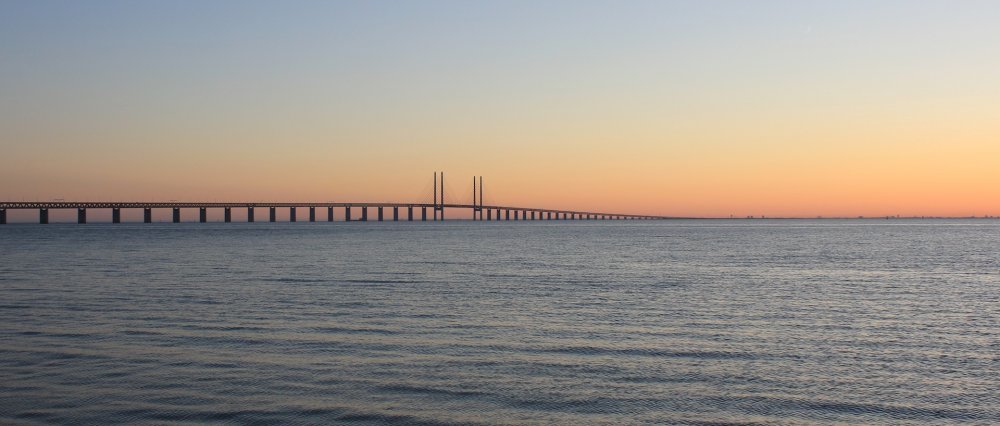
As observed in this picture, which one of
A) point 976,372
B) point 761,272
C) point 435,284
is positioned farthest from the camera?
point 761,272

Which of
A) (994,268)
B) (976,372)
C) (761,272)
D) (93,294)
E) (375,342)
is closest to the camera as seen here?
(976,372)

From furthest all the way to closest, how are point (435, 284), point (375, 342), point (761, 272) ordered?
point (761, 272), point (435, 284), point (375, 342)

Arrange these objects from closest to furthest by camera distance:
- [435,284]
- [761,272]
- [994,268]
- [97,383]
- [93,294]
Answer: [97,383] < [93,294] < [435,284] < [761,272] < [994,268]

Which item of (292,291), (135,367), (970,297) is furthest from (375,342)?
(970,297)

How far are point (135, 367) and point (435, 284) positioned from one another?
17.8 meters

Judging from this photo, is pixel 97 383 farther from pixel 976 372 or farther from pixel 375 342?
pixel 976 372

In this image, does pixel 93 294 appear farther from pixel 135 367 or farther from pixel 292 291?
pixel 135 367

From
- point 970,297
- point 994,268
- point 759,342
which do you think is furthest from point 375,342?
point 994,268

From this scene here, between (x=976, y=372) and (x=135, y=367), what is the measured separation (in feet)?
43.4

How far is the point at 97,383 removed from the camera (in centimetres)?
1235

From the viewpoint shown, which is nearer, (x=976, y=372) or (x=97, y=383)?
(x=97, y=383)

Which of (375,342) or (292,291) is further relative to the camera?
(292,291)

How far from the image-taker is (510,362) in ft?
46.7

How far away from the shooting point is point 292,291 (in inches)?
1099
